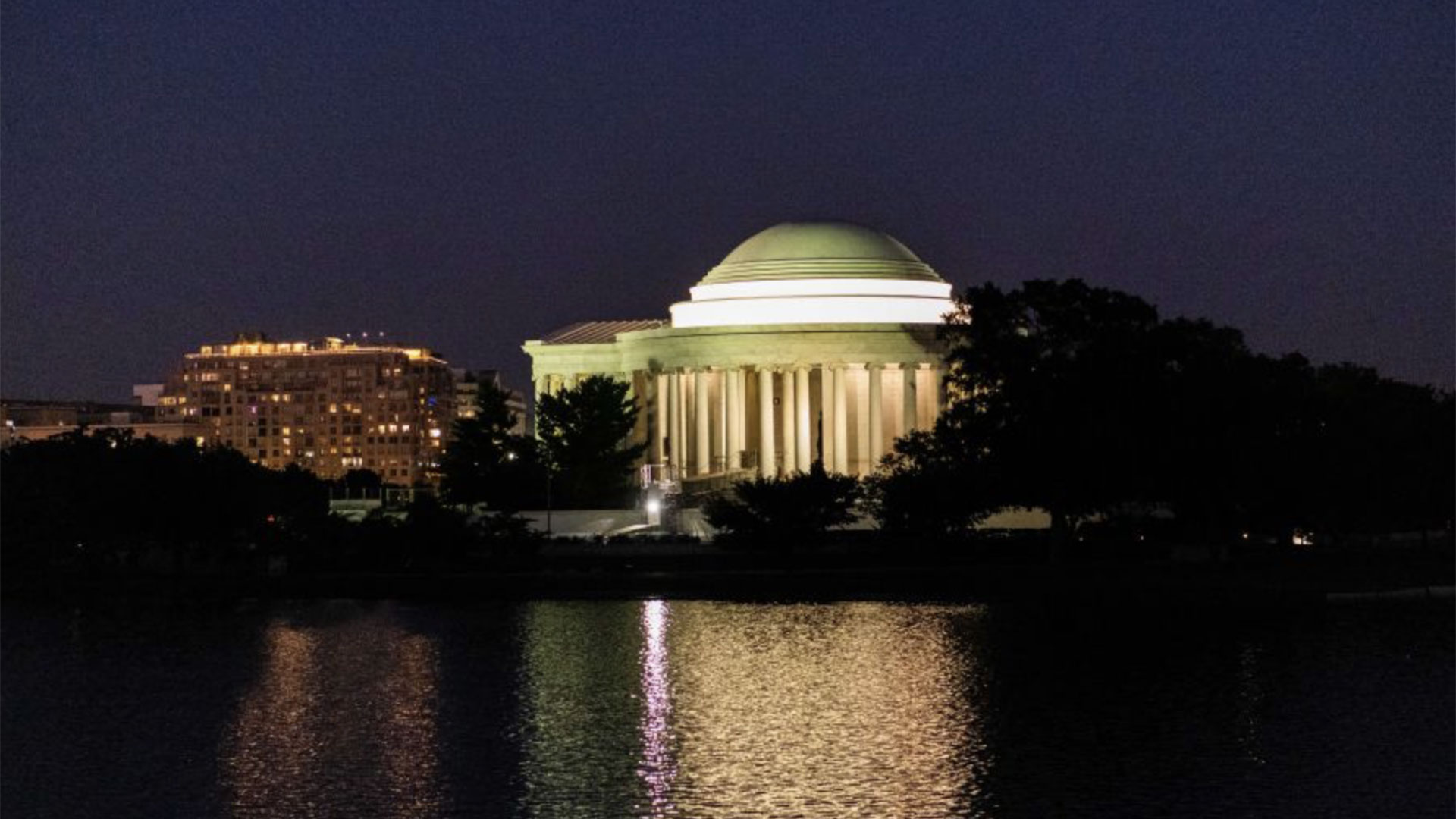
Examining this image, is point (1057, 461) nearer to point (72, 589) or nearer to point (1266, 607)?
point (1266, 607)

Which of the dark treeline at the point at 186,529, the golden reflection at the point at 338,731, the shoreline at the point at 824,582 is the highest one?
the dark treeline at the point at 186,529

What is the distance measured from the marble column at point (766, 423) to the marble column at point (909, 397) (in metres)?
6.33

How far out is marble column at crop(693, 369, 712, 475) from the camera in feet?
416

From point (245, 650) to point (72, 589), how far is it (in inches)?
976

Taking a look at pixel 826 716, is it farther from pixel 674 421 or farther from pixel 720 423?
pixel 674 421

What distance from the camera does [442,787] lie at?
4284 cm

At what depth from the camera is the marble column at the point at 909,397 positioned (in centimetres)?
12288

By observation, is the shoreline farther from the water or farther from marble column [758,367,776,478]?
marble column [758,367,776,478]

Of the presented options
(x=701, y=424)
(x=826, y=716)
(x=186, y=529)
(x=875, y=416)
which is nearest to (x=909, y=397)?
(x=875, y=416)

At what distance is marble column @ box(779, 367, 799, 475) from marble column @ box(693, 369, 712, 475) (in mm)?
3896

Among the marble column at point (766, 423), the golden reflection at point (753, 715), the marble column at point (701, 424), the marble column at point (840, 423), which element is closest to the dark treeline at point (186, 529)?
the golden reflection at point (753, 715)

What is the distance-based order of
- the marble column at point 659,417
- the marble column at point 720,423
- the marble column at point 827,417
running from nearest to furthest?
the marble column at point 827,417
the marble column at point 720,423
the marble column at point 659,417

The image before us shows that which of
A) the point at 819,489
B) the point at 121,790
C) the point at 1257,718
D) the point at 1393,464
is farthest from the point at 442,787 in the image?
the point at 1393,464

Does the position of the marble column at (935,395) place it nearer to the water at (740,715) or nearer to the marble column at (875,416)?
the marble column at (875,416)
